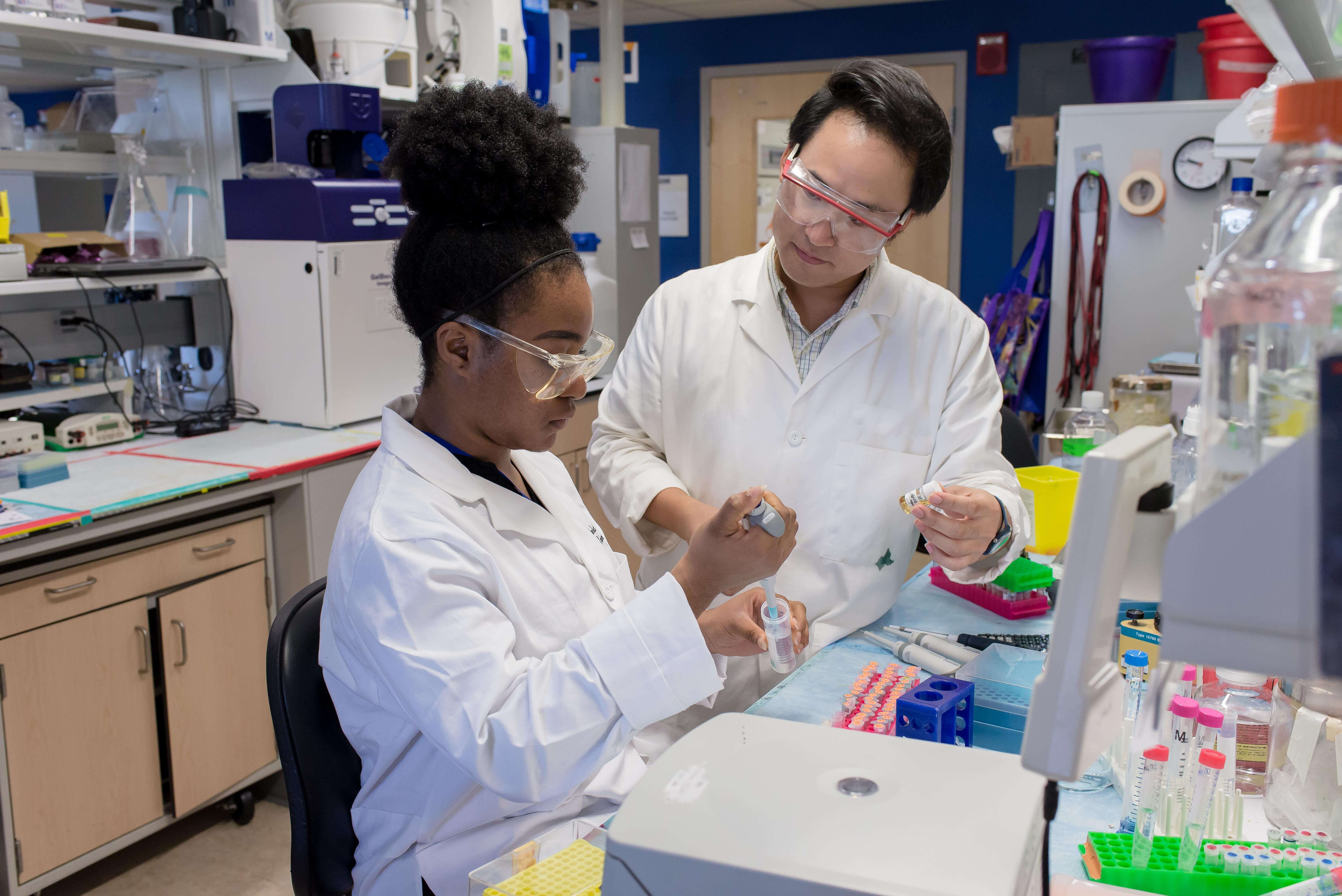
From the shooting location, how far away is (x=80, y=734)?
2.20m

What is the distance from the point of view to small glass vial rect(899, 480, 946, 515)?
4.69 feet

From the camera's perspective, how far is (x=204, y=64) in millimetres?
3152

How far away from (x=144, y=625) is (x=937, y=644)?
1755 millimetres

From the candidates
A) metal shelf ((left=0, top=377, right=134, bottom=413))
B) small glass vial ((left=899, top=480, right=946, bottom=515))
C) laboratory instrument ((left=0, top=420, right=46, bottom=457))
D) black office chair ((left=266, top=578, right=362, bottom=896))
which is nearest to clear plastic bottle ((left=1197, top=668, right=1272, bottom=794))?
small glass vial ((left=899, top=480, right=946, bottom=515))

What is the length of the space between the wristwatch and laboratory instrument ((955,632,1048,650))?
135mm

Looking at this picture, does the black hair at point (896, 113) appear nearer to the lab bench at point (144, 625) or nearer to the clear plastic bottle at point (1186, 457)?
the clear plastic bottle at point (1186, 457)

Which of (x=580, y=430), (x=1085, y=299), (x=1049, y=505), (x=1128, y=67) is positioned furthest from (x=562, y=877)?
(x=1128, y=67)

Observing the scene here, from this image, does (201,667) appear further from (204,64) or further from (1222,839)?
(1222,839)

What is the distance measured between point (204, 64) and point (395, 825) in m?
2.74

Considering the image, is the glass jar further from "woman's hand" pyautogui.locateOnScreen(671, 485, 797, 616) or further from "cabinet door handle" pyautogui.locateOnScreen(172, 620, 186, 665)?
"cabinet door handle" pyautogui.locateOnScreen(172, 620, 186, 665)

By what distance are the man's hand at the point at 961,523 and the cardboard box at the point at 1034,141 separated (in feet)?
12.3

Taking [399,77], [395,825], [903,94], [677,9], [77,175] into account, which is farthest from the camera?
[677,9]

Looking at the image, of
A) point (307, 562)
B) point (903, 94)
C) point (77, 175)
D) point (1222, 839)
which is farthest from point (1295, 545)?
point (77, 175)

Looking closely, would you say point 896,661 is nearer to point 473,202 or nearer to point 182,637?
point 473,202
